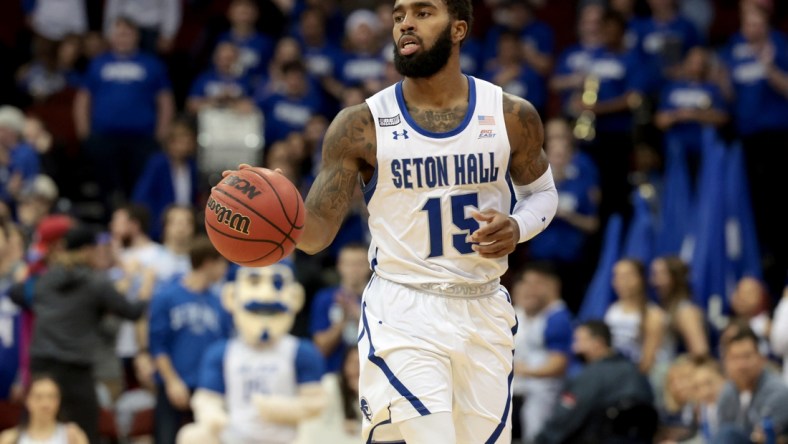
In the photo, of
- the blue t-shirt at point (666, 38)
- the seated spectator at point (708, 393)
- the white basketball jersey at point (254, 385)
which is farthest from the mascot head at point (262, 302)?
the blue t-shirt at point (666, 38)

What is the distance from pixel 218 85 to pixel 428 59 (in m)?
9.52

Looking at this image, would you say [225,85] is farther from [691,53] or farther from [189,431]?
[189,431]

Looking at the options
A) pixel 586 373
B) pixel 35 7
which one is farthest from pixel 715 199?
pixel 35 7

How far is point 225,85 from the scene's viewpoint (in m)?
14.8

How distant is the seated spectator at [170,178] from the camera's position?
44.4ft

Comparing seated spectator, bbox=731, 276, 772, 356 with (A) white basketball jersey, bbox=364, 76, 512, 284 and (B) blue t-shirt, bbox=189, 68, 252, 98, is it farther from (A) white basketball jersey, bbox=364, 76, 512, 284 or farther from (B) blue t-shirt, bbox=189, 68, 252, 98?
(A) white basketball jersey, bbox=364, 76, 512, 284

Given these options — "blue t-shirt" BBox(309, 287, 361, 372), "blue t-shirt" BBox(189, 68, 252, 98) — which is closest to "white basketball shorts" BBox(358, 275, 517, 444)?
"blue t-shirt" BBox(309, 287, 361, 372)

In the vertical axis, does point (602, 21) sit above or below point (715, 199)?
above

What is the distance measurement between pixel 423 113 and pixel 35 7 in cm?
1164

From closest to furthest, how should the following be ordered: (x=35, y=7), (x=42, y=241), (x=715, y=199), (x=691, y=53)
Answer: (x=42, y=241) < (x=715, y=199) < (x=691, y=53) < (x=35, y=7)

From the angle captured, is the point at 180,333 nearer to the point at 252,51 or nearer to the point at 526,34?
the point at 252,51

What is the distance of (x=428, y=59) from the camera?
5.63 m

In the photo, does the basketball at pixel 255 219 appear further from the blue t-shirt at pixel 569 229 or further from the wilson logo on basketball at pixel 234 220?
the blue t-shirt at pixel 569 229

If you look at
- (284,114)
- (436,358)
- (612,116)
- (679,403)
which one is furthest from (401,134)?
(284,114)
